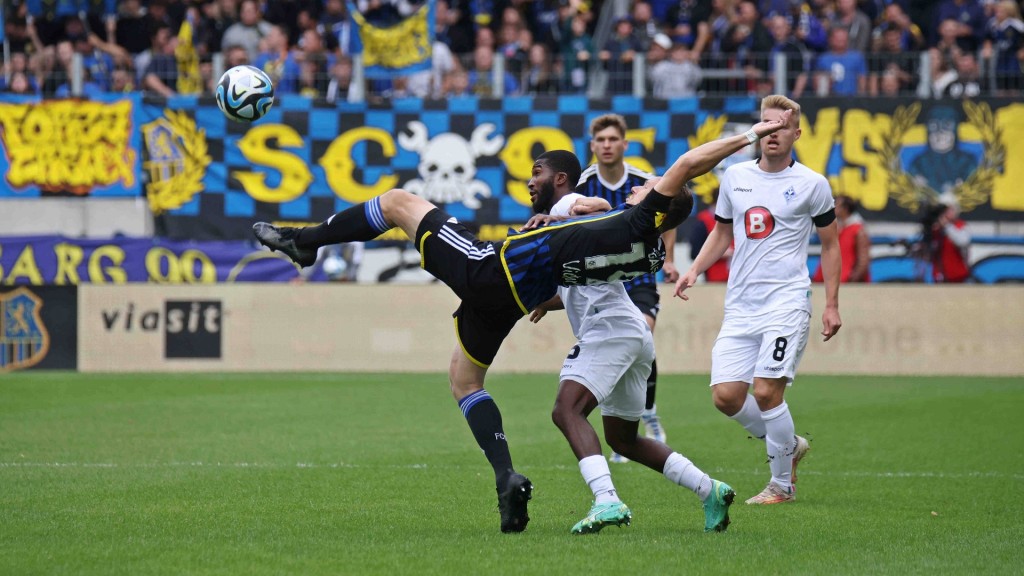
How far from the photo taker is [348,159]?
20688mm

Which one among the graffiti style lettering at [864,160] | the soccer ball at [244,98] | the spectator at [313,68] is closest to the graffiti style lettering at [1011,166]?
the graffiti style lettering at [864,160]

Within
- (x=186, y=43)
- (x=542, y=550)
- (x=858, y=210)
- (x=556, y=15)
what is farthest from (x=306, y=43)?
(x=542, y=550)

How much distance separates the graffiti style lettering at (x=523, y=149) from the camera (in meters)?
20.5

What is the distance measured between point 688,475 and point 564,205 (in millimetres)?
1520

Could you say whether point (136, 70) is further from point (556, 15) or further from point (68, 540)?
point (68, 540)

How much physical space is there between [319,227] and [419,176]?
13.5 metres

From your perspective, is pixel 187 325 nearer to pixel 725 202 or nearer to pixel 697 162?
pixel 725 202

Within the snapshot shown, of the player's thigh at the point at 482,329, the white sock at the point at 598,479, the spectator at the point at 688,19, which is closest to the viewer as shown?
the white sock at the point at 598,479

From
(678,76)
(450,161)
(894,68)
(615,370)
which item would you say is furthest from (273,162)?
(615,370)

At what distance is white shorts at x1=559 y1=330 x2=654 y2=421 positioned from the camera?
6926mm

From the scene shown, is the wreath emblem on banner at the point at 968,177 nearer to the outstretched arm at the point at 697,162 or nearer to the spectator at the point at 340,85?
the spectator at the point at 340,85

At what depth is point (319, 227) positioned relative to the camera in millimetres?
7164

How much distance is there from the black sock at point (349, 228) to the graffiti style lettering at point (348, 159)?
533 inches

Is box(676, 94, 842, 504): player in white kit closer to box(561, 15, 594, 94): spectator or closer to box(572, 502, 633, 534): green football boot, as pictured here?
box(572, 502, 633, 534): green football boot
